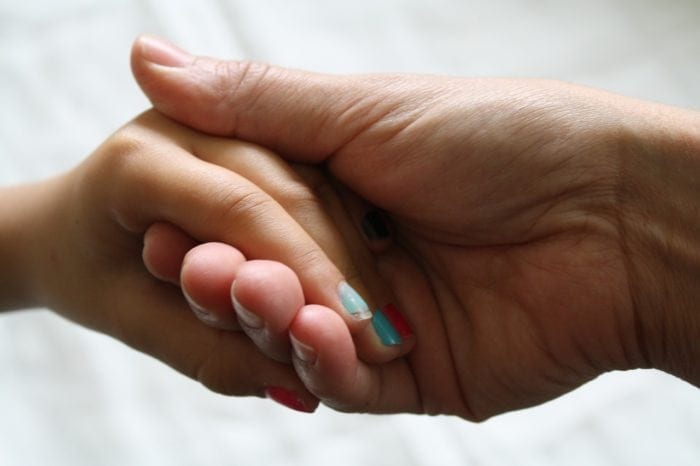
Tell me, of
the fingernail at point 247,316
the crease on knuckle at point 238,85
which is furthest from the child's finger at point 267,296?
the crease on knuckle at point 238,85

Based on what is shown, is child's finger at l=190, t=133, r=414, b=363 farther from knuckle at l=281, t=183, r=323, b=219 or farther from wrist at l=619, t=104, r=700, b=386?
wrist at l=619, t=104, r=700, b=386

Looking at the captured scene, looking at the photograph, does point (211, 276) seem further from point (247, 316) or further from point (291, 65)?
point (291, 65)

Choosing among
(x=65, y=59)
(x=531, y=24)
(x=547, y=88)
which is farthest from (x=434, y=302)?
(x=65, y=59)

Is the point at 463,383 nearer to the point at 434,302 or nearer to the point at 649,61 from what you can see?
the point at 434,302

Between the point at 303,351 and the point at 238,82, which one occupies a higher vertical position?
the point at 238,82

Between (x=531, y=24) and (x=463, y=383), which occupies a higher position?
(x=531, y=24)

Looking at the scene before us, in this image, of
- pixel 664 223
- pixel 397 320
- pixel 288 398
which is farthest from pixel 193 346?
pixel 664 223
